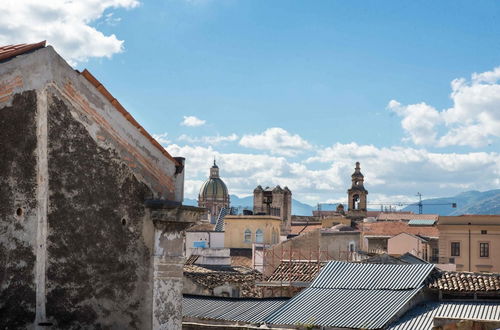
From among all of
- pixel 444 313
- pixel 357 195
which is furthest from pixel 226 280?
pixel 357 195

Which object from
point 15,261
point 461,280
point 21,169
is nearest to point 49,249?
point 15,261

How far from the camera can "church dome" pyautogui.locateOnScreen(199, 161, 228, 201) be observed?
316 ft

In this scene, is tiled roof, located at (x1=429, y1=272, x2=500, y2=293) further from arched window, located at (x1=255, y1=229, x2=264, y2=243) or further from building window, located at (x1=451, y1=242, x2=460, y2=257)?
building window, located at (x1=451, y1=242, x2=460, y2=257)

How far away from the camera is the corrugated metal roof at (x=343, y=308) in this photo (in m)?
19.4

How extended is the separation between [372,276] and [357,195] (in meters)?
59.0

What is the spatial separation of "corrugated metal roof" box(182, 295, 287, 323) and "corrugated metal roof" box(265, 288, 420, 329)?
516 mm

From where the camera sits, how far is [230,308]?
2169cm

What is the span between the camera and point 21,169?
291 inches

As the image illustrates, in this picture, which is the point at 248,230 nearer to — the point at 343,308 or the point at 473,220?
the point at 473,220

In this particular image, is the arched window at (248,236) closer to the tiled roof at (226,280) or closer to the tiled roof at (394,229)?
the tiled roof at (394,229)

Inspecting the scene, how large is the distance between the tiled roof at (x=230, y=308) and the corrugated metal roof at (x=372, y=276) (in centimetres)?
165

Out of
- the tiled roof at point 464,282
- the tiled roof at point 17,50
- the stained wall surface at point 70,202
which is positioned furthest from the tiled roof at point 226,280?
the tiled roof at point 17,50

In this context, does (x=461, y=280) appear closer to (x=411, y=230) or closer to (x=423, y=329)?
(x=423, y=329)

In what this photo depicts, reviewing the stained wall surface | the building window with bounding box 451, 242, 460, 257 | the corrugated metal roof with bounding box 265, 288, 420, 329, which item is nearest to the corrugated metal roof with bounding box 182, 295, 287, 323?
the corrugated metal roof with bounding box 265, 288, 420, 329
